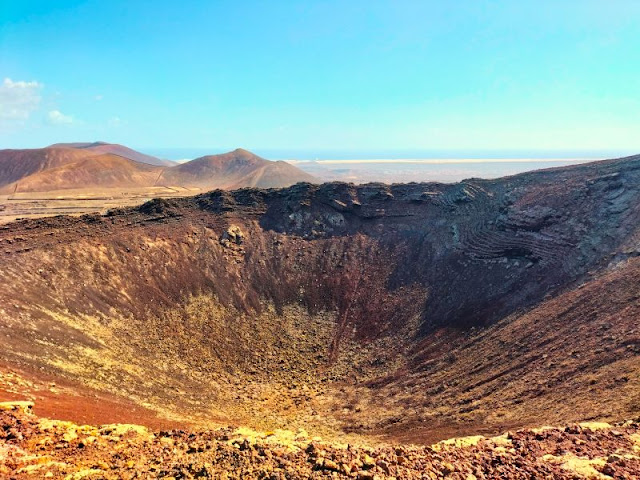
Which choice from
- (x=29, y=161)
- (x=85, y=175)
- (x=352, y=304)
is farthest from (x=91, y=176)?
(x=352, y=304)

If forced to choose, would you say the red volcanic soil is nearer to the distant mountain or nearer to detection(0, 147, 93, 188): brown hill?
the distant mountain

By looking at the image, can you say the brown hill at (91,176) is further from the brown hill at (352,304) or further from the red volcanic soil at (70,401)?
the red volcanic soil at (70,401)

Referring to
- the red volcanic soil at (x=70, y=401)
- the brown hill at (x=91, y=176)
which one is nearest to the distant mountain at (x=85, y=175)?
the brown hill at (x=91, y=176)

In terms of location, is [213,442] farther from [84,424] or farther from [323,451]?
[84,424]

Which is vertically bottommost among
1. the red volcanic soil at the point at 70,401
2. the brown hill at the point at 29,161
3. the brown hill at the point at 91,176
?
the red volcanic soil at the point at 70,401

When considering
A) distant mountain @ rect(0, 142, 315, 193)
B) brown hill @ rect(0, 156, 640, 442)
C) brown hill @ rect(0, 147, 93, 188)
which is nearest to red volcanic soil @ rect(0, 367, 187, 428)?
brown hill @ rect(0, 156, 640, 442)

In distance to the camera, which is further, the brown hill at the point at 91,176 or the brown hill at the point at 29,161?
the brown hill at the point at 29,161

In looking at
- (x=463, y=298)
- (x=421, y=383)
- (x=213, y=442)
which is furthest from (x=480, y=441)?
(x=463, y=298)

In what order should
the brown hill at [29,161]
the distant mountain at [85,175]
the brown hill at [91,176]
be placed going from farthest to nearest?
1. the brown hill at [29,161]
2. the distant mountain at [85,175]
3. the brown hill at [91,176]

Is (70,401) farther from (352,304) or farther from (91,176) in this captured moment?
(91,176)
